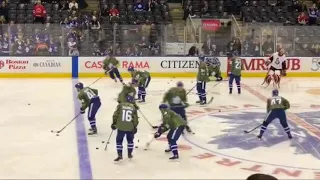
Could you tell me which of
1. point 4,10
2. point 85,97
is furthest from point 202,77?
point 4,10

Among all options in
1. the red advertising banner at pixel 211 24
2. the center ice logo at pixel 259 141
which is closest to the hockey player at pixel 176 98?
the center ice logo at pixel 259 141

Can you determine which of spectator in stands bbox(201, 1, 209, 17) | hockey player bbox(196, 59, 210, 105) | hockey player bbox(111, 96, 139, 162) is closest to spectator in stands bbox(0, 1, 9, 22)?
spectator in stands bbox(201, 1, 209, 17)

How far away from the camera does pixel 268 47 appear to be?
1717cm

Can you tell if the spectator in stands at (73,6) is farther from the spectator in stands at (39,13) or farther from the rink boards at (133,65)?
the rink boards at (133,65)

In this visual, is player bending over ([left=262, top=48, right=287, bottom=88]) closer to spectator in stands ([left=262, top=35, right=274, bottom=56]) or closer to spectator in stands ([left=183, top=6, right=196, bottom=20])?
spectator in stands ([left=262, top=35, right=274, bottom=56])

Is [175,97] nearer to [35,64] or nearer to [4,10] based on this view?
[35,64]

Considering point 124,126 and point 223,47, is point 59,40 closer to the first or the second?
point 223,47

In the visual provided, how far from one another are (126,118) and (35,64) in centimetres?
952

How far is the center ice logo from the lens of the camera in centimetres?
874

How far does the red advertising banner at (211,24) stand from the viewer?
17.2 m

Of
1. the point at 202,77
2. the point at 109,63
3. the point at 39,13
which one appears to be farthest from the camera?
the point at 39,13

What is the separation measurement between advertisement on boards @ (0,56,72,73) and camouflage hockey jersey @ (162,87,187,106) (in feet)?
26.8

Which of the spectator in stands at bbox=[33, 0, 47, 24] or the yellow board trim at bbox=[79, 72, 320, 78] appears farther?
the spectator in stands at bbox=[33, 0, 47, 24]

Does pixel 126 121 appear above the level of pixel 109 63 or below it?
below
